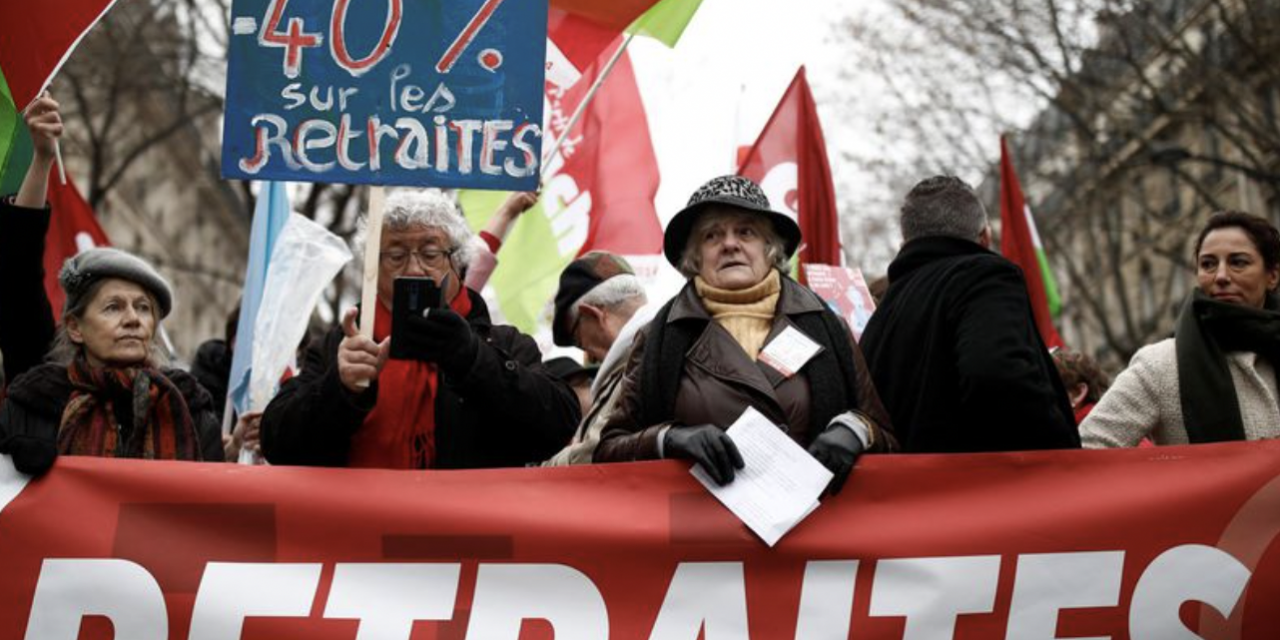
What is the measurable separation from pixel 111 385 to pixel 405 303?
4.06ft

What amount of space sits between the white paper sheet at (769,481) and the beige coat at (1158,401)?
3.66 ft

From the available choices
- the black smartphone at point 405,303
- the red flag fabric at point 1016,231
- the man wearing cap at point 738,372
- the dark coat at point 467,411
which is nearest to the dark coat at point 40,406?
the dark coat at point 467,411

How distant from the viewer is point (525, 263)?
883 centimetres

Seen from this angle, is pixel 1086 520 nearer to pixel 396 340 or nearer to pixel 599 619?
pixel 599 619

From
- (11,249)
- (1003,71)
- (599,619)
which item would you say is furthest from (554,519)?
(1003,71)

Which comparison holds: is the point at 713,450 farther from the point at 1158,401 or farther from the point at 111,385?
the point at 111,385

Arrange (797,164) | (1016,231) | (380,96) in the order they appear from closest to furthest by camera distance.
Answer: (380,96)
(797,164)
(1016,231)

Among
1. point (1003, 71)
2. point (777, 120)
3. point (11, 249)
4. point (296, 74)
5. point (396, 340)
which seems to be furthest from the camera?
point (1003, 71)

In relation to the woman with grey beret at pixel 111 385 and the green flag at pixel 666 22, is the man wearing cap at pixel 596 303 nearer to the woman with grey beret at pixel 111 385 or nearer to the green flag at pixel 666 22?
the green flag at pixel 666 22

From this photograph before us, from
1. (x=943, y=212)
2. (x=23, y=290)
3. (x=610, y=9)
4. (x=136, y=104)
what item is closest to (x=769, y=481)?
(x=943, y=212)

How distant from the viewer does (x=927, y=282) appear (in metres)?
4.98

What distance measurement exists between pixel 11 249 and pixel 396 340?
1472 millimetres

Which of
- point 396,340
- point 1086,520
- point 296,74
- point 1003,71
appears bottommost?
point 1086,520

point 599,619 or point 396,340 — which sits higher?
point 396,340
